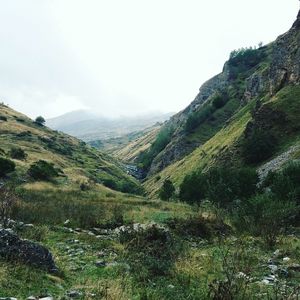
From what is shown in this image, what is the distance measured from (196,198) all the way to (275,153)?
22.3 meters

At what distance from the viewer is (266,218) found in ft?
77.5

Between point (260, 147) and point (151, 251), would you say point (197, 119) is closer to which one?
point (260, 147)

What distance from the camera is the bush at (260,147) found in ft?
265

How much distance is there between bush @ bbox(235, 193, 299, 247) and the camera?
68.7ft

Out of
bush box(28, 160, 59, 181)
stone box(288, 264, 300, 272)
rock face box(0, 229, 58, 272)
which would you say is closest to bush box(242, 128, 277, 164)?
bush box(28, 160, 59, 181)

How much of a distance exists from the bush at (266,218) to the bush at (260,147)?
5207 cm

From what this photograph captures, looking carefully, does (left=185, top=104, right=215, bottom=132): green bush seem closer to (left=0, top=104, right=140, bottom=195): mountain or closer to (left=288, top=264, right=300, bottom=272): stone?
(left=0, top=104, right=140, bottom=195): mountain

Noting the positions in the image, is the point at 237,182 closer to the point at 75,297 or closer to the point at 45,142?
the point at 75,297

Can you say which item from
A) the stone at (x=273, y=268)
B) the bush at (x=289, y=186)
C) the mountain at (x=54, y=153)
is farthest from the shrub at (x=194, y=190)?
the stone at (x=273, y=268)

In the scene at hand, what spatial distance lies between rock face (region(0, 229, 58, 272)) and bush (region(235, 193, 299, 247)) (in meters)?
11.5

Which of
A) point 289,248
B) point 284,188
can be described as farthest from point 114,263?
point 284,188

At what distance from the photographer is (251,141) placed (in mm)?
83562

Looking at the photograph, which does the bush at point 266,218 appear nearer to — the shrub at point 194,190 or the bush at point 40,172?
the shrub at point 194,190

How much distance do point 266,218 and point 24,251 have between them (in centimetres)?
1542
